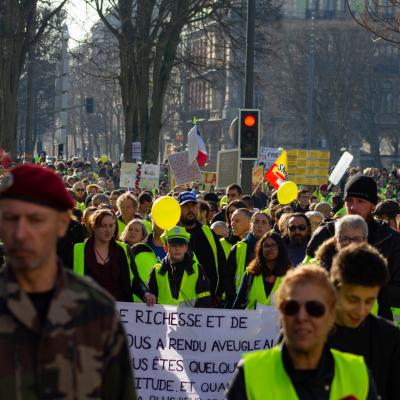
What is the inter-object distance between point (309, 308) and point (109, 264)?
16.9 ft

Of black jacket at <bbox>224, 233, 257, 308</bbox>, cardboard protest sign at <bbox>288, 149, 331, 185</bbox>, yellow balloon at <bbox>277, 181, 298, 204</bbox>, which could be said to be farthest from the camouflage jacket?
cardboard protest sign at <bbox>288, 149, 331, 185</bbox>

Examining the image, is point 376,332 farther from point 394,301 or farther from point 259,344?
point 259,344

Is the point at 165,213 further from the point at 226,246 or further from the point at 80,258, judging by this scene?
the point at 80,258

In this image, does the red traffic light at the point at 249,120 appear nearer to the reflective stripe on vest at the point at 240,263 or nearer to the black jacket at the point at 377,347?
the reflective stripe on vest at the point at 240,263

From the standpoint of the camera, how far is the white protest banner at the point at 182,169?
2150 cm

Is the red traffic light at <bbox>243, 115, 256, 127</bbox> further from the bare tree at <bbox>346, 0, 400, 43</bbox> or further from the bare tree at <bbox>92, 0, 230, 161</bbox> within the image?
the bare tree at <bbox>92, 0, 230, 161</bbox>

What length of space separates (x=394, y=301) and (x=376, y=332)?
1.97m

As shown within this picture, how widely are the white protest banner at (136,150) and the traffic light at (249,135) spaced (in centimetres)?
1095

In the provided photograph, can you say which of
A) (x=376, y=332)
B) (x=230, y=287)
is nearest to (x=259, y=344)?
(x=230, y=287)

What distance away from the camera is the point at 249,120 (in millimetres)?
21328

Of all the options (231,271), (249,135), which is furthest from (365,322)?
(249,135)

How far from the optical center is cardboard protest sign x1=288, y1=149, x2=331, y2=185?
28906mm

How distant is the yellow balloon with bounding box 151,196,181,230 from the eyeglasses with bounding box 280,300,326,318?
21.9 feet

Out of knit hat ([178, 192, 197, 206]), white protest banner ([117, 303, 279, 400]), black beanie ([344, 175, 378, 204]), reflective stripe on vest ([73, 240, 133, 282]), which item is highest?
black beanie ([344, 175, 378, 204])
